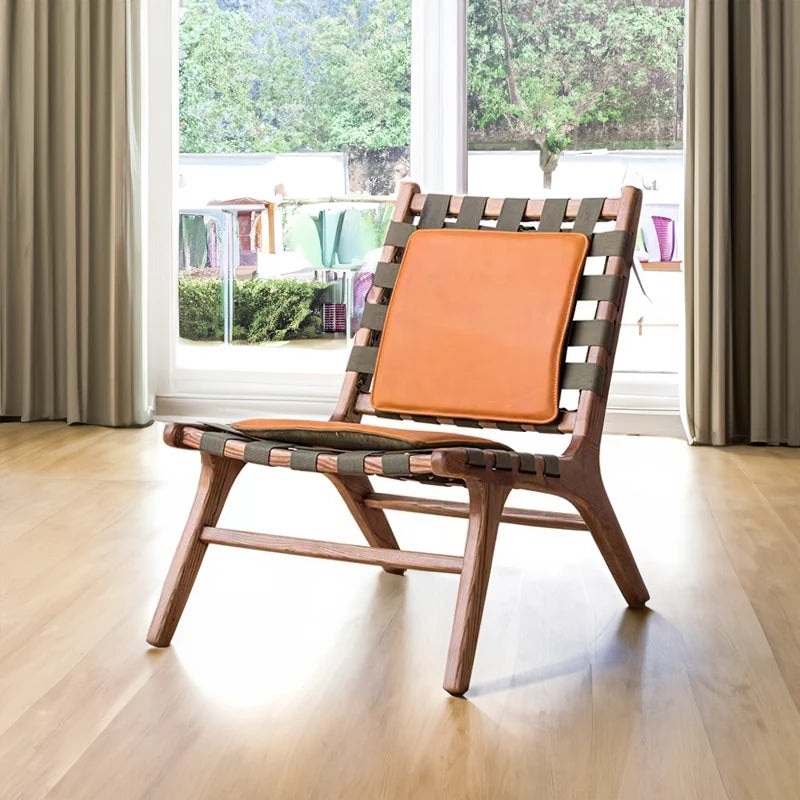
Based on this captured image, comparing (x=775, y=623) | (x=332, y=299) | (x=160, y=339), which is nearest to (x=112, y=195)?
(x=160, y=339)

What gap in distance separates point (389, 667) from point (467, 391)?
1.73 ft

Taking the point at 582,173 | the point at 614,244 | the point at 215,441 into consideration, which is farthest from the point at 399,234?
the point at 582,173

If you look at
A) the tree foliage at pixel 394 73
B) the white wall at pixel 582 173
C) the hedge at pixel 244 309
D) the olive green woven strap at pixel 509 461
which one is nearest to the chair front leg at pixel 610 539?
the olive green woven strap at pixel 509 461

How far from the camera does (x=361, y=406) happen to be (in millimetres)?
2105

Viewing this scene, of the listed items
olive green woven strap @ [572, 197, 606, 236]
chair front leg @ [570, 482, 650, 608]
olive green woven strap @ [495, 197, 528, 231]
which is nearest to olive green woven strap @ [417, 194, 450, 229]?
olive green woven strap @ [495, 197, 528, 231]

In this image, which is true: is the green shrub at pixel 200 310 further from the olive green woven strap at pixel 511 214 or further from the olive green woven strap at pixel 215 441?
the olive green woven strap at pixel 215 441

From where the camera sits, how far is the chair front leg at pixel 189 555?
1.81m

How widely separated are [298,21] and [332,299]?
105cm

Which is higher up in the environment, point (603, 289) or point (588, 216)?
point (588, 216)

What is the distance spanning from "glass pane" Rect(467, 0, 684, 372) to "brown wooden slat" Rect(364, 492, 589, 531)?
2.25 metres

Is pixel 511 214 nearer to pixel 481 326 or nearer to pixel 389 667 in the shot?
pixel 481 326

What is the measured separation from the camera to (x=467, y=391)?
202cm

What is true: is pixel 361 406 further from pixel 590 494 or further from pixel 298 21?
pixel 298 21

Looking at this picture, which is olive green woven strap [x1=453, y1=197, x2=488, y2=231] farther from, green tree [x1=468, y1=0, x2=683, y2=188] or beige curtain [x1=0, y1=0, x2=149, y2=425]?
beige curtain [x1=0, y1=0, x2=149, y2=425]
